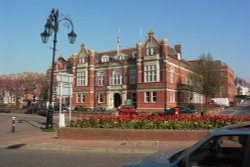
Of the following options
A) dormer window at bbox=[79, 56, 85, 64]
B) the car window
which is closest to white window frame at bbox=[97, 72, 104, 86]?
dormer window at bbox=[79, 56, 85, 64]

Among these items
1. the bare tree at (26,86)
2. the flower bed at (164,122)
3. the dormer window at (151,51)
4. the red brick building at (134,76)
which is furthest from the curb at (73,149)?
the bare tree at (26,86)

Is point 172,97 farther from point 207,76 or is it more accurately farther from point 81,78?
point 81,78

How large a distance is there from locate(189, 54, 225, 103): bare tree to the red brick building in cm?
286

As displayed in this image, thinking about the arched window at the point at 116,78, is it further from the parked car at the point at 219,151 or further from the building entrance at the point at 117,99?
the parked car at the point at 219,151

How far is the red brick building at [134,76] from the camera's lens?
160 feet

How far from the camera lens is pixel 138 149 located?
11.2 m

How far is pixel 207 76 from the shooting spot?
53.1 m

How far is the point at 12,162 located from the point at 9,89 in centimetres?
6459

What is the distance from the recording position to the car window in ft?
11.9

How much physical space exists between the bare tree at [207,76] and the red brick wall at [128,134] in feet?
138

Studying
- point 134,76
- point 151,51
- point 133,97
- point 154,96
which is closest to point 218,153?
point 154,96

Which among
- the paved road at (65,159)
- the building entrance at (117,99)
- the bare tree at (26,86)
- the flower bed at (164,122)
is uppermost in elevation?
the bare tree at (26,86)

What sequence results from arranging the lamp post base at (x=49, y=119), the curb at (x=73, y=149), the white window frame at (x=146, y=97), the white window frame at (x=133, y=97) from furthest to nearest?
the white window frame at (x=133, y=97) → the white window frame at (x=146, y=97) → the lamp post base at (x=49, y=119) → the curb at (x=73, y=149)

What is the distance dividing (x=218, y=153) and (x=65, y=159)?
7.16 metres
